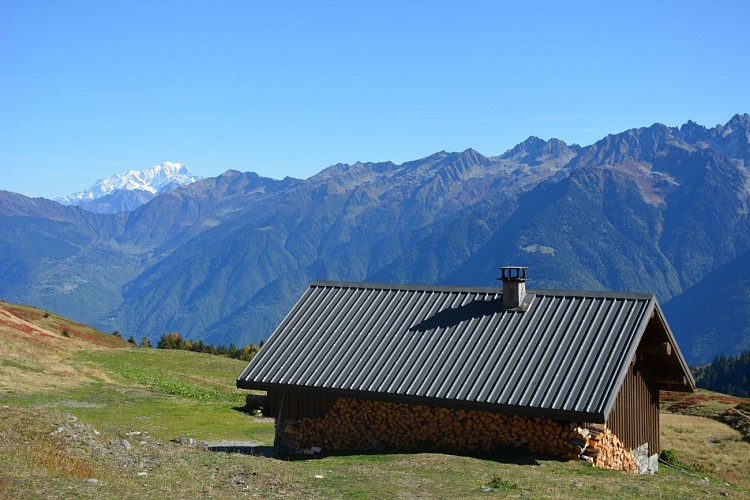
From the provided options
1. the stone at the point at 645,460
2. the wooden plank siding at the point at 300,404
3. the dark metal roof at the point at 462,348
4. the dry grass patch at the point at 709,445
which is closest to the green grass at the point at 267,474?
the stone at the point at 645,460

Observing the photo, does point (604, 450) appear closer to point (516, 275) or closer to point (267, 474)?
point (516, 275)

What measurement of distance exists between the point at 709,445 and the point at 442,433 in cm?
3249

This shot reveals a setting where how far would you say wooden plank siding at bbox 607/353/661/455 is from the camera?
26.0 m

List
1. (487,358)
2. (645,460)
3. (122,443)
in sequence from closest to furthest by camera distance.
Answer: (122,443) → (487,358) → (645,460)

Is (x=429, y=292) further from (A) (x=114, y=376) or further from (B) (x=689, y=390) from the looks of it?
(A) (x=114, y=376)

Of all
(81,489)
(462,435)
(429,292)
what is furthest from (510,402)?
(81,489)

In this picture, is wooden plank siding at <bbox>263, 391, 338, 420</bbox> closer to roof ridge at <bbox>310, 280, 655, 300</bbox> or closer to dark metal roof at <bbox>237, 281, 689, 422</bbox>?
dark metal roof at <bbox>237, 281, 689, 422</bbox>

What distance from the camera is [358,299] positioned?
31.7m

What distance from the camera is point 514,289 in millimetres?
27891

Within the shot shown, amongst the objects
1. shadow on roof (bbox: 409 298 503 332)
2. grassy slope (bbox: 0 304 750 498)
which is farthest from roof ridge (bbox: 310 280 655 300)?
grassy slope (bbox: 0 304 750 498)

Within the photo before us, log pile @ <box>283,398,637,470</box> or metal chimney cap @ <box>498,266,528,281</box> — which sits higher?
metal chimney cap @ <box>498,266,528,281</box>

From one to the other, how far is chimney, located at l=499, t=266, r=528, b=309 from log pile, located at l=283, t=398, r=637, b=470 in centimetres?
450

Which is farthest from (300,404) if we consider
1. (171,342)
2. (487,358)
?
(171,342)

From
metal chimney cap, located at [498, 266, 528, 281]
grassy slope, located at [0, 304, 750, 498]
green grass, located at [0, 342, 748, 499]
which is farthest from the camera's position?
metal chimney cap, located at [498, 266, 528, 281]
